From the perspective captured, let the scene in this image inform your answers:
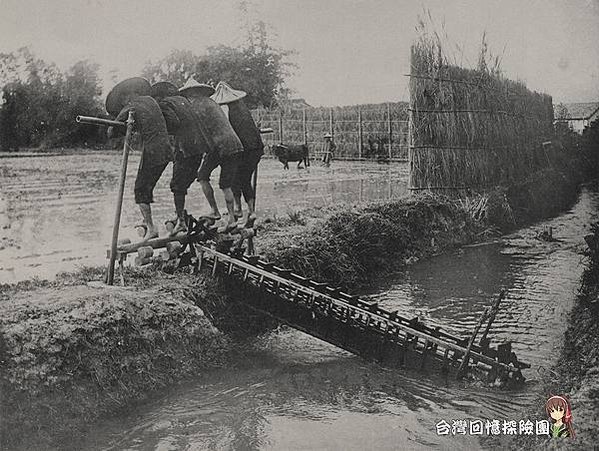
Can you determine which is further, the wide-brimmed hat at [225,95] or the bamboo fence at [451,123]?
the bamboo fence at [451,123]

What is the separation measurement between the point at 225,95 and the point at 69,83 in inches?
54.5

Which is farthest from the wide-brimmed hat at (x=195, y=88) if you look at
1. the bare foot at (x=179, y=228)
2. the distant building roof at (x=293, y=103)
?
the distant building roof at (x=293, y=103)

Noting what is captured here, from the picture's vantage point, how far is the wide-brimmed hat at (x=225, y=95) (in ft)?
17.2

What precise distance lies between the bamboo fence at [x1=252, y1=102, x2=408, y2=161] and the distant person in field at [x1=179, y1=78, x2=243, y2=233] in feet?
34.6

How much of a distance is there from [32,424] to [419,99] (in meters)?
5.85

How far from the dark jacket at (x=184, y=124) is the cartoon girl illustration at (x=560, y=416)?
2949 millimetres

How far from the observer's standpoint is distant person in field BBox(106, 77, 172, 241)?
4.07 meters

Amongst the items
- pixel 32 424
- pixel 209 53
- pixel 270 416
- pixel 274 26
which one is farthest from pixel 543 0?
pixel 32 424

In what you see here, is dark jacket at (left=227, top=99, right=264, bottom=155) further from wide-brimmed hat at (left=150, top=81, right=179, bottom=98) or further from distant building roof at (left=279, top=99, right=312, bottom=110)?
distant building roof at (left=279, top=99, right=312, bottom=110)

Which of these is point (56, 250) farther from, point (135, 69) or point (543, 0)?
point (543, 0)

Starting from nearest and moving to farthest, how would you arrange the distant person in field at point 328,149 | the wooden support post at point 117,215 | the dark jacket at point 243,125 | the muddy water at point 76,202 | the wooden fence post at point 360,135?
the wooden support post at point 117,215 → the muddy water at point 76,202 → the dark jacket at point 243,125 → the distant person in field at point 328,149 → the wooden fence post at point 360,135

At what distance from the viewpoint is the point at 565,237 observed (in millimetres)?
6977

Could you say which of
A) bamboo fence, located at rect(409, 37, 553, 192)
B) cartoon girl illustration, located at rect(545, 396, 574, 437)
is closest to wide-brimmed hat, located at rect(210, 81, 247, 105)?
bamboo fence, located at rect(409, 37, 553, 192)

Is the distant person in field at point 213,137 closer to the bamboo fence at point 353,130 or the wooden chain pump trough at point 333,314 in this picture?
the wooden chain pump trough at point 333,314
